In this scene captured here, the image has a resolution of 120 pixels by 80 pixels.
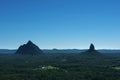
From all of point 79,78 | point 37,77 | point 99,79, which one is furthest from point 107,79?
point 37,77

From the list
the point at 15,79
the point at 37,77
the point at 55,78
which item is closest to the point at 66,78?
the point at 55,78

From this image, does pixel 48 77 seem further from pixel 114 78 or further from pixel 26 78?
pixel 114 78

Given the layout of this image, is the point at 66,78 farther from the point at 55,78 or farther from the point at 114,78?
the point at 114,78

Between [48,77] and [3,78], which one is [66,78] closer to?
[48,77]

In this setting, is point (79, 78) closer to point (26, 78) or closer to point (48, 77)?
point (48, 77)

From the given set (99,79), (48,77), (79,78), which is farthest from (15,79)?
(99,79)
